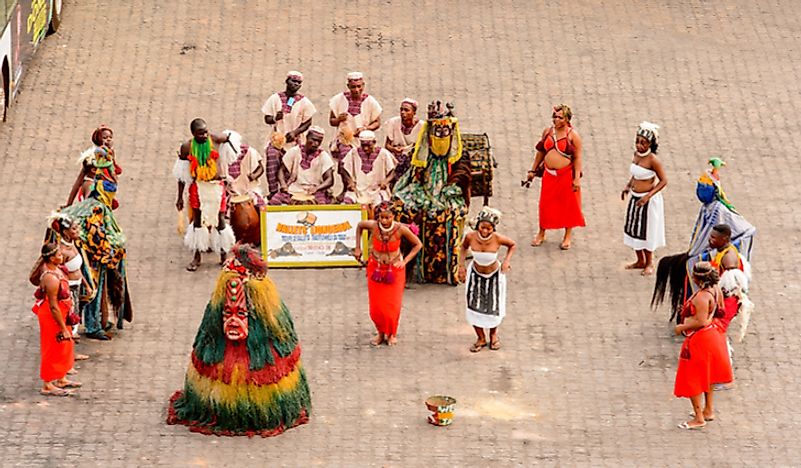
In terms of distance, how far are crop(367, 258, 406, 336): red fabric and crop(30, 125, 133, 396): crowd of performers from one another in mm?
2529

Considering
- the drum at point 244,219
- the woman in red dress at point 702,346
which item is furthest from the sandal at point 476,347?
the drum at point 244,219

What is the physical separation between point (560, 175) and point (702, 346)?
4470 millimetres

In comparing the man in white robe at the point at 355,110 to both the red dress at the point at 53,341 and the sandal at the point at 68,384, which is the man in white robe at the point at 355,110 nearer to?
the sandal at the point at 68,384

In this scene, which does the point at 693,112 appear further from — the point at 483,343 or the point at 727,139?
the point at 483,343

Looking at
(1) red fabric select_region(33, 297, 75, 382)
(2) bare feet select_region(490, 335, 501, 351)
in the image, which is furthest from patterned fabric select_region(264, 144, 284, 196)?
(1) red fabric select_region(33, 297, 75, 382)

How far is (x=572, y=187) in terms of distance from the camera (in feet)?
76.8

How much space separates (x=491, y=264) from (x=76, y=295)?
416 centimetres

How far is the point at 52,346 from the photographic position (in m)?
19.8

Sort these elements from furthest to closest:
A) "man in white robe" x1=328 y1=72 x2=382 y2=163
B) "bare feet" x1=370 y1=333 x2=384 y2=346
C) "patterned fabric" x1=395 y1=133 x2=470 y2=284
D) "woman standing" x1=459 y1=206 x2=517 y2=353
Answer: "man in white robe" x1=328 y1=72 x2=382 y2=163
"patterned fabric" x1=395 y1=133 x2=470 y2=284
"bare feet" x1=370 y1=333 x2=384 y2=346
"woman standing" x1=459 y1=206 x2=517 y2=353

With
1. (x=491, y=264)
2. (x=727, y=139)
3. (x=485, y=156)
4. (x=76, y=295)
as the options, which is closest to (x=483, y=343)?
(x=491, y=264)

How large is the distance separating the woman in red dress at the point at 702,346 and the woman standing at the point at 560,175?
402cm

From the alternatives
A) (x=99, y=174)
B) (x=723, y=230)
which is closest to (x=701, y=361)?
(x=723, y=230)

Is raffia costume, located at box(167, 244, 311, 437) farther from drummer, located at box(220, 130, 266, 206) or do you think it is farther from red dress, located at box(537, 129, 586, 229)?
red dress, located at box(537, 129, 586, 229)

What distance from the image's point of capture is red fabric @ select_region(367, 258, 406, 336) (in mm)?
21000
